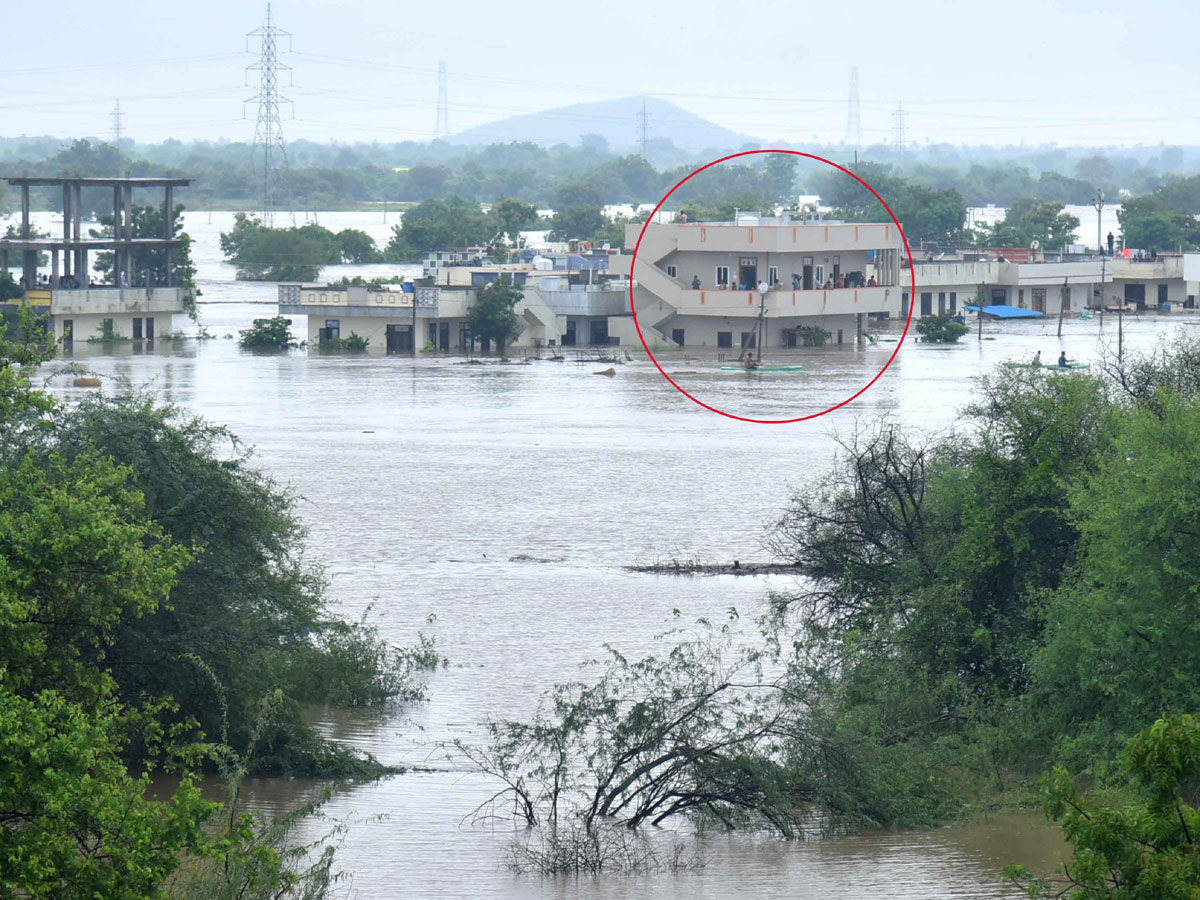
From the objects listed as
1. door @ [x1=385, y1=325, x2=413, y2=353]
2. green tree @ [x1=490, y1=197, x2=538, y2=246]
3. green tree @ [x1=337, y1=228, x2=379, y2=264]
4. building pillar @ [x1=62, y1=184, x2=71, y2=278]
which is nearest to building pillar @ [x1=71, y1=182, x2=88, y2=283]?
building pillar @ [x1=62, y1=184, x2=71, y2=278]

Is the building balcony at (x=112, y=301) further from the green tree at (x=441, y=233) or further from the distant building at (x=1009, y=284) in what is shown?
the green tree at (x=441, y=233)

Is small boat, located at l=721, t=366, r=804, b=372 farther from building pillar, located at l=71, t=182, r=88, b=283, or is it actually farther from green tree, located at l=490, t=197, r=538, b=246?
green tree, located at l=490, t=197, r=538, b=246

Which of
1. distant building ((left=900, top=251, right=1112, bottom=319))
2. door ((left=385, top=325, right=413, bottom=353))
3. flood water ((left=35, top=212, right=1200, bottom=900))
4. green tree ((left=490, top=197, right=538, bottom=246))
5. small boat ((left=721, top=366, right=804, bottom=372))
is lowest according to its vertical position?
flood water ((left=35, top=212, right=1200, bottom=900))

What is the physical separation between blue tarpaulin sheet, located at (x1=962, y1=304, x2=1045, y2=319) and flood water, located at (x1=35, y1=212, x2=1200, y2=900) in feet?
27.7

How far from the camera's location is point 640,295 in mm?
37219

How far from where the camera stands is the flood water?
33.7ft

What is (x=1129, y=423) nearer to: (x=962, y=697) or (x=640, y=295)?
(x=962, y=697)

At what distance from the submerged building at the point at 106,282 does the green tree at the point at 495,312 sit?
879 cm

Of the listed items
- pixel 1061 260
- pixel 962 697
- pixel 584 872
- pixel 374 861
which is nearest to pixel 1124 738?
pixel 962 697

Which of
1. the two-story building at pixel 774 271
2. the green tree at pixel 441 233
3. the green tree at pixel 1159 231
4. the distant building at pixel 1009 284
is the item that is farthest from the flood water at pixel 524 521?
the green tree at pixel 441 233

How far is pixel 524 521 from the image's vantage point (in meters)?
23.3

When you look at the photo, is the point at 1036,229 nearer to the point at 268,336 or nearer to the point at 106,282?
the point at 268,336

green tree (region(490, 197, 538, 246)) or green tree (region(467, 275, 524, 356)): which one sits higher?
green tree (region(490, 197, 538, 246))

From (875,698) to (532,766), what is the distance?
261cm
